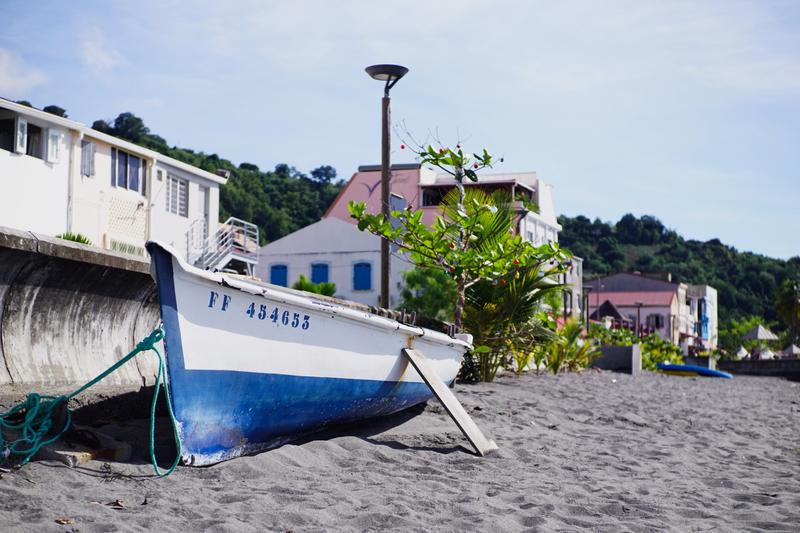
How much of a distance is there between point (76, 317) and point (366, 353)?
2.39 m

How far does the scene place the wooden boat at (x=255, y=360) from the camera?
5637 millimetres

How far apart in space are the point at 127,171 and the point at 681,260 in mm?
108428

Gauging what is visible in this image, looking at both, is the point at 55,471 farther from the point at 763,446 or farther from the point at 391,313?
the point at 763,446

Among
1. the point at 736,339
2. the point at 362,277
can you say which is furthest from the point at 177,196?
the point at 736,339

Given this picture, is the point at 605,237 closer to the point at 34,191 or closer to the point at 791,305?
the point at 791,305

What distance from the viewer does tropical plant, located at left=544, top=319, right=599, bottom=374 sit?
2016 cm

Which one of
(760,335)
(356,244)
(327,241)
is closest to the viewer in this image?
(356,244)

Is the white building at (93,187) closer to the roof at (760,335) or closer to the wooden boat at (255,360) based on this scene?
the wooden boat at (255,360)

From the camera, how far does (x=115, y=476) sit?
542 centimetres

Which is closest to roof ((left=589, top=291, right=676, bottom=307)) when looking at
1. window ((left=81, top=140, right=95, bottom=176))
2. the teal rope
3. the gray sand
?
window ((left=81, top=140, right=95, bottom=176))

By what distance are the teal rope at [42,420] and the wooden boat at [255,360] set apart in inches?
3.8

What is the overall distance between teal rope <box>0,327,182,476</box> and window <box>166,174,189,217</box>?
2671 centimetres

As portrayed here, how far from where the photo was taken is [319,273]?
135 ft

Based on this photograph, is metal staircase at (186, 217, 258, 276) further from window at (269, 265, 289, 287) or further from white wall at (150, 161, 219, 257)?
window at (269, 265, 289, 287)
